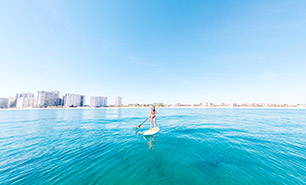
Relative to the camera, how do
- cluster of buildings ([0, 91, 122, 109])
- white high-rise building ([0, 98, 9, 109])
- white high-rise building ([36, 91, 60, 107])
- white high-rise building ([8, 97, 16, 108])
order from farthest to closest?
white high-rise building ([8, 97, 16, 108]), white high-rise building ([0, 98, 9, 109]), cluster of buildings ([0, 91, 122, 109]), white high-rise building ([36, 91, 60, 107])

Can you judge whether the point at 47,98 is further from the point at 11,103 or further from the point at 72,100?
the point at 11,103

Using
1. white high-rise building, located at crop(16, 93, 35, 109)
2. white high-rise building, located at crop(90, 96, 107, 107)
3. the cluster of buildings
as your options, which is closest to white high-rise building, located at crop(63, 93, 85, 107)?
the cluster of buildings

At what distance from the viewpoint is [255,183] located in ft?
16.9

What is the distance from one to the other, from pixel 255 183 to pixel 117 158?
336 inches

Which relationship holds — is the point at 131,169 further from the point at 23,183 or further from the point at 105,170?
the point at 23,183

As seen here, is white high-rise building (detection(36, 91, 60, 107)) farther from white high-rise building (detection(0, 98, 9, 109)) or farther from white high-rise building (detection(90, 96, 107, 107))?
white high-rise building (detection(0, 98, 9, 109))

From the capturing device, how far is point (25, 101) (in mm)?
161000

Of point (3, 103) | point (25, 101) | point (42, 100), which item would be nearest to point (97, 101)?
point (42, 100)

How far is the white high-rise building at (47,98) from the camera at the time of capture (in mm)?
153125

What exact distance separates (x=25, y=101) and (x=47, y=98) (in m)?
41.2

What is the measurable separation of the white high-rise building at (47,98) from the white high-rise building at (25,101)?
19.7 meters

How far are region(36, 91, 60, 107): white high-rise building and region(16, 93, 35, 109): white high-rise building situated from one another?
1971 cm

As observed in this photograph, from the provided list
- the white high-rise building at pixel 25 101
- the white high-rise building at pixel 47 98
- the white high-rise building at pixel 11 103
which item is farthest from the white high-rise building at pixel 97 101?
the white high-rise building at pixel 11 103

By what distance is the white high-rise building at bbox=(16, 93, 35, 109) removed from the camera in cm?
16038
